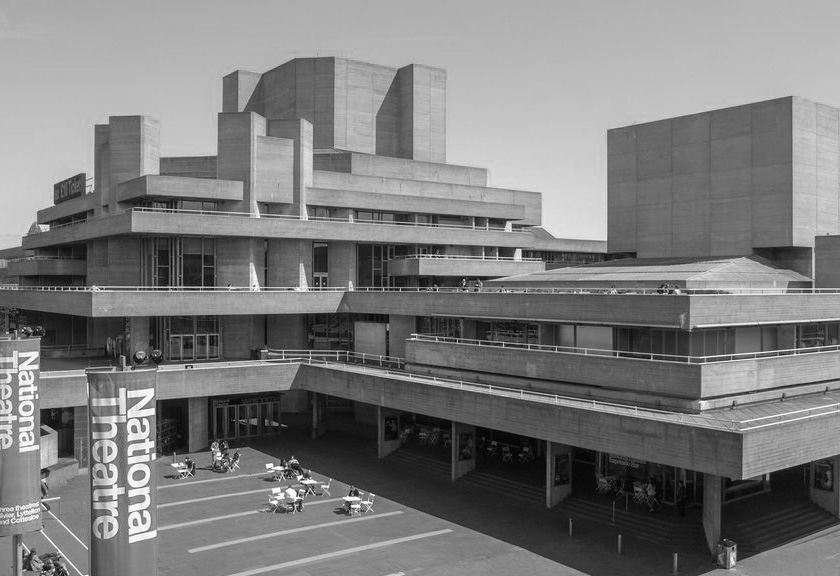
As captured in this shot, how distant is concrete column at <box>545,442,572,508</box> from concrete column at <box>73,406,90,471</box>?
2554 centimetres

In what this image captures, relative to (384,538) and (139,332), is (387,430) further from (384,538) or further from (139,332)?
(139,332)

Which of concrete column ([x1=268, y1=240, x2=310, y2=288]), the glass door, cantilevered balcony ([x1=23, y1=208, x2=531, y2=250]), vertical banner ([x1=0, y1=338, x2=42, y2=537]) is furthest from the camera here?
concrete column ([x1=268, y1=240, x2=310, y2=288])

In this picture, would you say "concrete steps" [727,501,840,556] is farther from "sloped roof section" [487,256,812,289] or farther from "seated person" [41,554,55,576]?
"seated person" [41,554,55,576]

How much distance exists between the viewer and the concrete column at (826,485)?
33.2m

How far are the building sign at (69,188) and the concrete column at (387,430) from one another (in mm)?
36881

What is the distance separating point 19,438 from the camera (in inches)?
973

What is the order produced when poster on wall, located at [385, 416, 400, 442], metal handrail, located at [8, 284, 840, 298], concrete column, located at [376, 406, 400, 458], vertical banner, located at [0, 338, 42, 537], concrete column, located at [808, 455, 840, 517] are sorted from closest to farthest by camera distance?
1. vertical banner, located at [0, 338, 42, 537]
2. concrete column, located at [808, 455, 840, 517]
3. metal handrail, located at [8, 284, 840, 298]
4. concrete column, located at [376, 406, 400, 458]
5. poster on wall, located at [385, 416, 400, 442]

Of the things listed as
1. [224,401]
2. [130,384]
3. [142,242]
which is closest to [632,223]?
[224,401]

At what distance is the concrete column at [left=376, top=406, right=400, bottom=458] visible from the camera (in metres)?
44.9

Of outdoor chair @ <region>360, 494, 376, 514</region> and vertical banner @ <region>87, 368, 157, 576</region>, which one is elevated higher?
vertical banner @ <region>87, 368, 157, 576</region>

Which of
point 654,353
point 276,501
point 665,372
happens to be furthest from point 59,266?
point 665,372

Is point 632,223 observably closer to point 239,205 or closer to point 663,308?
point 663,308

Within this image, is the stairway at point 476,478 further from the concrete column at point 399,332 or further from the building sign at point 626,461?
the concrete column at point 399,332

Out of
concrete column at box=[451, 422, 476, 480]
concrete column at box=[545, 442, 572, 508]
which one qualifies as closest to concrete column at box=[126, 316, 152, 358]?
concrete column at box=[451, 422, 476, 480]
